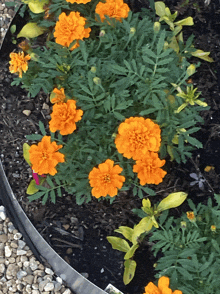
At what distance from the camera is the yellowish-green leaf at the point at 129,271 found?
6.35 ft

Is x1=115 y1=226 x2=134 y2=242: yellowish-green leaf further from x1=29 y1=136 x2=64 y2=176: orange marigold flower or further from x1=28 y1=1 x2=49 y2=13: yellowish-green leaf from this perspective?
x1=28 y1=1 x2=49 y2=13: yellowish-green leaf

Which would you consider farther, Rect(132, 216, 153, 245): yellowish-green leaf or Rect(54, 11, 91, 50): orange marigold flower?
Rect(132, 216, 153, 245): yellowish-green leaf

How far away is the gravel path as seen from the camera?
7.32 ft

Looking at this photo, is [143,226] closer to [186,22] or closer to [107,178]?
[107,178]

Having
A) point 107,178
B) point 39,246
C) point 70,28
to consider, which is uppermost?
point 70,28

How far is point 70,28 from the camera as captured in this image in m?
1.64

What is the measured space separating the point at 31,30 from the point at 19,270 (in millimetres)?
1492

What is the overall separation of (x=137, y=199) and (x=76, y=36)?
0.94 m

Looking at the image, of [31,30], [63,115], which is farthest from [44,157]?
[31,30]

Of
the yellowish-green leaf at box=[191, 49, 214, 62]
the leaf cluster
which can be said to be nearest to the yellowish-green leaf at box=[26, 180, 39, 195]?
the leaf cluster

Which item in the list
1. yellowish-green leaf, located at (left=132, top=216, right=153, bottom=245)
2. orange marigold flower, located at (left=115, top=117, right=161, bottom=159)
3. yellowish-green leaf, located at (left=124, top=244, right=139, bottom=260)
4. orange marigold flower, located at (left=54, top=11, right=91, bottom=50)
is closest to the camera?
orange marigold flower, located at (left=115, top=117, right=161, bottom=159)

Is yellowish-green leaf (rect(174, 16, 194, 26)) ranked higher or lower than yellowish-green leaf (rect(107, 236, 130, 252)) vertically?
higher

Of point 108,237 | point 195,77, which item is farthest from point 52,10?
point 108,237

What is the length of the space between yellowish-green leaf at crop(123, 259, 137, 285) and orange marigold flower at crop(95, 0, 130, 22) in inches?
49.5
